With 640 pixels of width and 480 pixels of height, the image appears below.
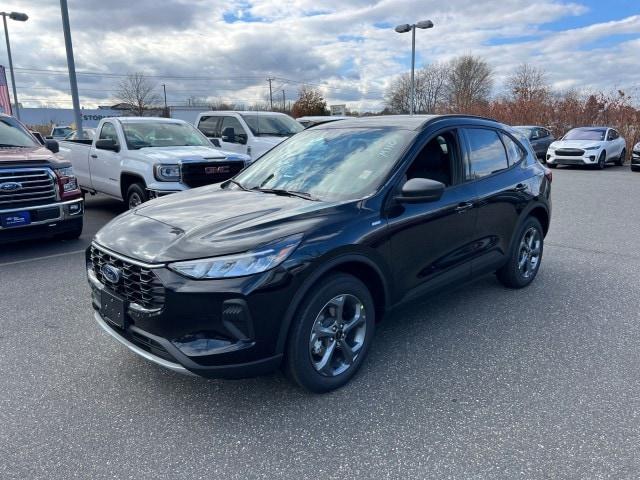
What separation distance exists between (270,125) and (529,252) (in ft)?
25.7

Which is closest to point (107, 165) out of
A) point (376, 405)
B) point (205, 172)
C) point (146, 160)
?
point (146, 160)

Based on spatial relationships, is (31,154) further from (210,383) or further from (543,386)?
(543,386)

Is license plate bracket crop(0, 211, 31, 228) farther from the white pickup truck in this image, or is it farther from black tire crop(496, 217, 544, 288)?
black tire crop(496, 217, 544, 288)

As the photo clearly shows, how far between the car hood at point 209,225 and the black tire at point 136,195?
4.30 meters

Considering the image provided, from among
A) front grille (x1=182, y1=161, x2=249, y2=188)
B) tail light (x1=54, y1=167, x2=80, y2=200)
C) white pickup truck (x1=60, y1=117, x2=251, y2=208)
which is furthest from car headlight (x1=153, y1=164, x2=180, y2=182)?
tail light (x1=54, y1=167, x2=80, y2=200)

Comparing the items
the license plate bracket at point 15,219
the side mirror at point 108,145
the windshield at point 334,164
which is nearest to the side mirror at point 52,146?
the side mirror at point 108,145

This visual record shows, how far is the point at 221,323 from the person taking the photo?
2.62 m

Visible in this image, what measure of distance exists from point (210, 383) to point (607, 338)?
3115mm

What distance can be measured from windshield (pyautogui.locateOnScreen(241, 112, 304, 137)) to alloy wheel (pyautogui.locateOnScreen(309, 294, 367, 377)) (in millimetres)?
8598

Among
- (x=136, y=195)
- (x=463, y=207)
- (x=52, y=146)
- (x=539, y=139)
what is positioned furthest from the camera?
(x=539, y=139)

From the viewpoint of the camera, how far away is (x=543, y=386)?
3201 millimetres

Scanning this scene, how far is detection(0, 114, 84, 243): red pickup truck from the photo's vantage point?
5863 mm

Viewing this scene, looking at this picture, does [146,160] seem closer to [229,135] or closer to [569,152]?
[229,135]

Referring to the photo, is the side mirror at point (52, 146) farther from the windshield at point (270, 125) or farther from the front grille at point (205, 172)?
the windshield at point (270, 125)
